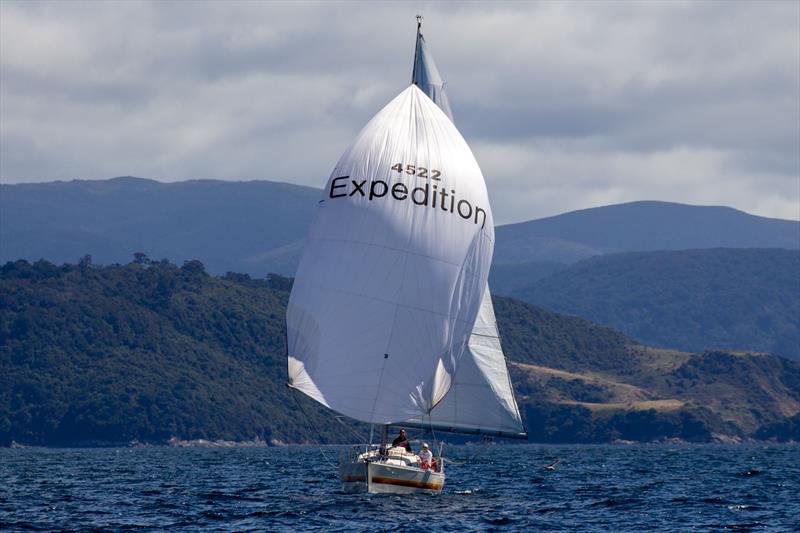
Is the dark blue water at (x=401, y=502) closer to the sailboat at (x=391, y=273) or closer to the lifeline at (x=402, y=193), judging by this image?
the sailboat at (x=391, y=273)

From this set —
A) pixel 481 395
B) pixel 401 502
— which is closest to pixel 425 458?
pixel 481 395

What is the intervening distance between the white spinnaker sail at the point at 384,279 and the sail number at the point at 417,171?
0.12 feet

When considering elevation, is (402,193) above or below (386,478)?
above

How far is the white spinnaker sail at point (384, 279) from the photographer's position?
53594 millimetres

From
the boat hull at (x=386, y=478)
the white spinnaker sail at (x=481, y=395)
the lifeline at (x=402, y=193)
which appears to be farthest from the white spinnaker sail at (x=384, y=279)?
the white spinnaker sail at (x=481, y=395)

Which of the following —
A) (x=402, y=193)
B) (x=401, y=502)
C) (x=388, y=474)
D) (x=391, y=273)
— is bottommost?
(x=401, y=502)

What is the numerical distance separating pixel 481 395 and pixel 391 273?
28.3 ft

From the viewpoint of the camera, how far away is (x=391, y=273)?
53.7 metres

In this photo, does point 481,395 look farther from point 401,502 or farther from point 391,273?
point 391,273

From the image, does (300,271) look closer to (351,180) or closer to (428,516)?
(351,180)

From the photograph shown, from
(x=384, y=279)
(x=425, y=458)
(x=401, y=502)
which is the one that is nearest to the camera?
(x=384, y=279)

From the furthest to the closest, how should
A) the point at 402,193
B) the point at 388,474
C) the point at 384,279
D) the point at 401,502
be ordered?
1. the point at 388,474
2. the point at 401,502
3. the point at 402,193
4. the point at 384,279

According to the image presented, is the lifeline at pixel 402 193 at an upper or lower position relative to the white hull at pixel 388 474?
upper

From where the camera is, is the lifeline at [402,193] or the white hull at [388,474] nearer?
the lifeline at [402,193]
